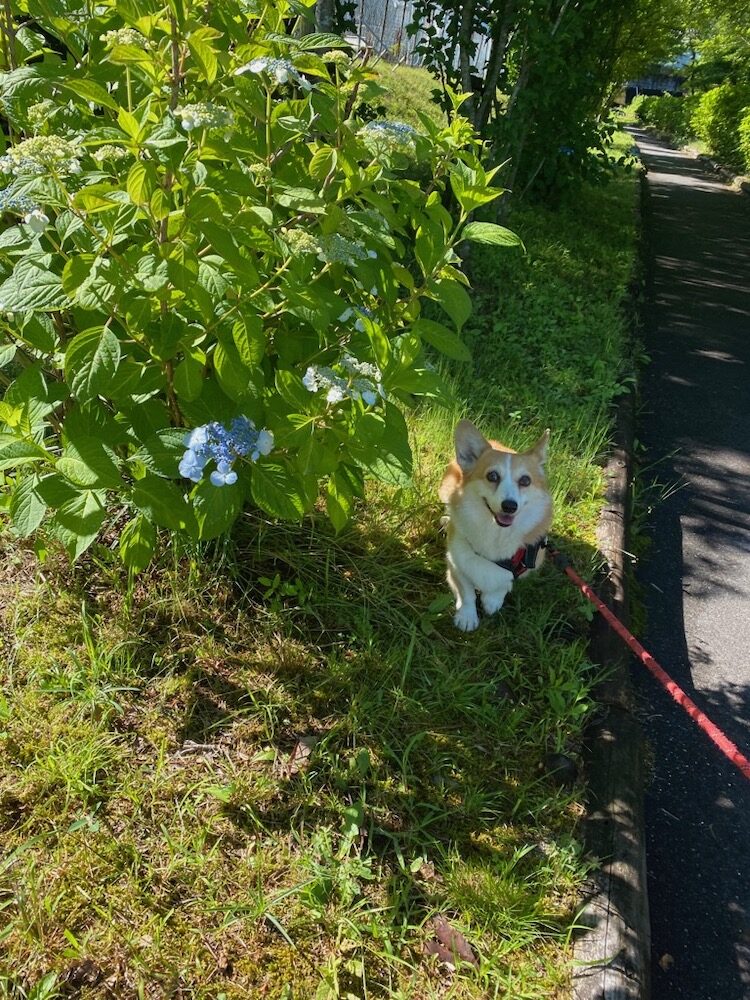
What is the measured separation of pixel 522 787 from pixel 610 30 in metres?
11.7

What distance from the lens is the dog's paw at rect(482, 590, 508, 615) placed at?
8.95 feet

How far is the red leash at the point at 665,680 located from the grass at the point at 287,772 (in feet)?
0.40

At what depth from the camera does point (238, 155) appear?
162 cm

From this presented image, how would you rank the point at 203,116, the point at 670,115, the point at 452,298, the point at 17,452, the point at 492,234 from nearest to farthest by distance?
the point at 203,116 < the point at 17,452 < the point at 492,234 < the point at 452,298 < the point at 670,115

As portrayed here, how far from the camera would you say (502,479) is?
8.34 feet

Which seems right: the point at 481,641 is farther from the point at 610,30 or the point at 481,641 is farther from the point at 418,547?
the point at 610,30

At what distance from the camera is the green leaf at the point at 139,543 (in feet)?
6.13

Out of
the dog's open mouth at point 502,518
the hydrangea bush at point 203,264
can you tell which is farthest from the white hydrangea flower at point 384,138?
the dog's open mouth at point 502,518

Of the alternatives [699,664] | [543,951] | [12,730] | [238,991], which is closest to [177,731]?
[12,730]

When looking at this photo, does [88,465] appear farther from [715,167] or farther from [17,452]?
[715,167]

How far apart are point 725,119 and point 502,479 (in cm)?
2311

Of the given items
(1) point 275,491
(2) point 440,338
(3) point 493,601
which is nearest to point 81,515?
(1) point 275,491

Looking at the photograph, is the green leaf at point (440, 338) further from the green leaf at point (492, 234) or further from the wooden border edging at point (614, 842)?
the wooden border edging at point (614, 842)

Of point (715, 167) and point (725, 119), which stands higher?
point (725, 119)
